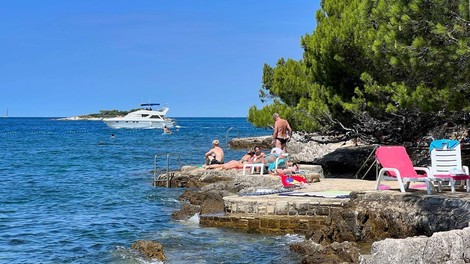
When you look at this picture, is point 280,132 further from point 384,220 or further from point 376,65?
point 384,220

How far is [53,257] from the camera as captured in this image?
1124cm

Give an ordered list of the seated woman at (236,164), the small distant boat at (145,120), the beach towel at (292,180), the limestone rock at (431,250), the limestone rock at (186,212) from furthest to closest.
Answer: the small distant boat at (145,120), the seated woman at (236,164), the beach towel at (292,180), the limestone rock at (186,212), the limestone rock at (431,250)

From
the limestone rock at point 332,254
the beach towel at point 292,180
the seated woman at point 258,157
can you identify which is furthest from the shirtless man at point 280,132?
the limestone rock at point 332,254

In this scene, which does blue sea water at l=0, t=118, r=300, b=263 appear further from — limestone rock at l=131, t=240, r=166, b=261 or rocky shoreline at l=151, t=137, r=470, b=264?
rocky shoreline at l=151, t=137, r=470, b=264

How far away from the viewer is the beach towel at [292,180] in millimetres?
14686

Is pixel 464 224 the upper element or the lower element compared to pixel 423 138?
lower

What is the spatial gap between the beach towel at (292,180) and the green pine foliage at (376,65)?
2.64m

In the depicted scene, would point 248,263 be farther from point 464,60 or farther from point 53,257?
point 464,60

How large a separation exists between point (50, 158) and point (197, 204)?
27532 millimetres

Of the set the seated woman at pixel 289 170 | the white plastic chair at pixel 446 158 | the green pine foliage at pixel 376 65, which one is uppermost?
the green pine foliage at pixel 376 65

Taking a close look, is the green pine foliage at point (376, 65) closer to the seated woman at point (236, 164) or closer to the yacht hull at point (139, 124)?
the seated woman at point (236, 164)

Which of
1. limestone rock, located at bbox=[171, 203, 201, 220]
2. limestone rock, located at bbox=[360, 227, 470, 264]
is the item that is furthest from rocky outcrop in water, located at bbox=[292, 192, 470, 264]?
limestone rock, located at bbox=[171, 203, 201, 220]

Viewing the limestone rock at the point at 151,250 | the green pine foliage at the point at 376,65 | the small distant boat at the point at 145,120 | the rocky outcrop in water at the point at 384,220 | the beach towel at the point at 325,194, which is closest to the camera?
the green pine foliage at the point at 376,65

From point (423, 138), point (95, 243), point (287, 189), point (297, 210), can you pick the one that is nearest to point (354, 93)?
point (423, 138)
